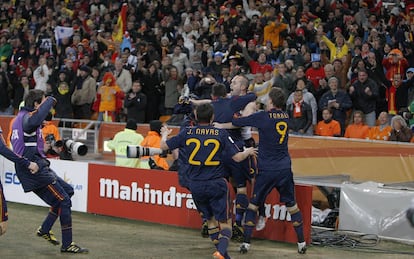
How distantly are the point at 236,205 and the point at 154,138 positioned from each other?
2.96 metres

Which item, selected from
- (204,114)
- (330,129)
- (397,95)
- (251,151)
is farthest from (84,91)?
(204,114)

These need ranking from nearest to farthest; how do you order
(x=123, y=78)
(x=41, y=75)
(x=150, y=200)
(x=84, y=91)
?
(x=150, y=200) → (x=123, y=78) → (x=84, y=91) → (x=41, y=75)

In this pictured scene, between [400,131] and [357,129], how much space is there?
42.2 inches

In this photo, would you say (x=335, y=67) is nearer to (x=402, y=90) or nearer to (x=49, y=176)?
(x=402, y=90)

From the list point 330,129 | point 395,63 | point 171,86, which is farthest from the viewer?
point 171,86

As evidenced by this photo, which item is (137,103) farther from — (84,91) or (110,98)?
(84,91)

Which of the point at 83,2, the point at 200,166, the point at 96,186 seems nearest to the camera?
the point at 200,166

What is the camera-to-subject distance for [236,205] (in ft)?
39.8

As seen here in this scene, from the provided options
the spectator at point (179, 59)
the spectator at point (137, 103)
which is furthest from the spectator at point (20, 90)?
the spectator at point (179, 59)

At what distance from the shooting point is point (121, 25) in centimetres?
2509

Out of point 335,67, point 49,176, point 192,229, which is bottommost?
point 192,229

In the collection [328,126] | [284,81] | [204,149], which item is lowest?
[328,126]

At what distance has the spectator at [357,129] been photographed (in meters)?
16.1

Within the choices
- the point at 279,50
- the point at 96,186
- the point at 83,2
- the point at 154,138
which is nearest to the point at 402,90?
the point at 279,50
